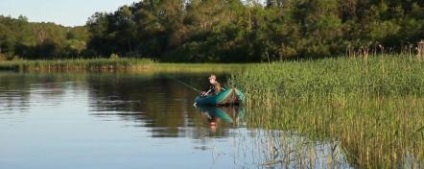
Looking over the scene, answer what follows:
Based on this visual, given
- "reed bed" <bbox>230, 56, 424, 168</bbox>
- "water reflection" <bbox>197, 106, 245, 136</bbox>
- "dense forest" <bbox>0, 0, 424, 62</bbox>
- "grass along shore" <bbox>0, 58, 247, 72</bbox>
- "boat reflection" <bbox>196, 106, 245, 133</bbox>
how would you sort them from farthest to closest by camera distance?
"grass along shore" <bbox>0, 58, 247, 72</bbox>
"dense forest" <bbox>0, 0, 424, 62</bbox>
"boat reflection" <bbox>196, 106, 245, 133</bbox>
"water reflection" <bbox>197, 106, 245, 136</bbox>
"reed bed" <bbox>230, 56, 424, 168</bbox>

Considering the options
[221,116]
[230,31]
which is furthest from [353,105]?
[230,31]

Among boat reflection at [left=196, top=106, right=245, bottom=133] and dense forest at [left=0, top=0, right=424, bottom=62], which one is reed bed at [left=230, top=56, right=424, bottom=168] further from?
dense forest at [left=0, top=0, right=424, bottom=62]

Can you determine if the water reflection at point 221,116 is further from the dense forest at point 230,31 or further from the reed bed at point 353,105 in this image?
the dense forest at point 230,31

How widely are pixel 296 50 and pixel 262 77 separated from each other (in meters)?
40.2

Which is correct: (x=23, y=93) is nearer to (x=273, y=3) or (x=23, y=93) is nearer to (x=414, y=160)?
(x=414, y=160)

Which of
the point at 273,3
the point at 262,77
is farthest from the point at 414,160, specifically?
the point at 273,3

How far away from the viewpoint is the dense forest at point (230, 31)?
189ft

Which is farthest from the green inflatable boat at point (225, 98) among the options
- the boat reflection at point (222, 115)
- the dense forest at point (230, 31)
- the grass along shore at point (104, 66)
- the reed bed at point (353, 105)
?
the grass along shore at point (104, 66)

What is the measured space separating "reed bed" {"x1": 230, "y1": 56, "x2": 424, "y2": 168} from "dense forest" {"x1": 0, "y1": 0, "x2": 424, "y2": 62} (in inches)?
868

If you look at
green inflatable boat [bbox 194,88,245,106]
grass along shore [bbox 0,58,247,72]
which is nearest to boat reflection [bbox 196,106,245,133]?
green inflatable boat [bbox 194,88,245,106]

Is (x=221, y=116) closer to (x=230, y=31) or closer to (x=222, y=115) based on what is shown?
(x=222, y=115)

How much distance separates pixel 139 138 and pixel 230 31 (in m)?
60.4

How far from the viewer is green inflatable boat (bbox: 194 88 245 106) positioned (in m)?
21.7

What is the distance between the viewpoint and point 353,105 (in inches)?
561
